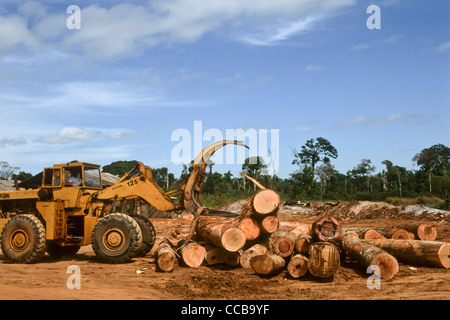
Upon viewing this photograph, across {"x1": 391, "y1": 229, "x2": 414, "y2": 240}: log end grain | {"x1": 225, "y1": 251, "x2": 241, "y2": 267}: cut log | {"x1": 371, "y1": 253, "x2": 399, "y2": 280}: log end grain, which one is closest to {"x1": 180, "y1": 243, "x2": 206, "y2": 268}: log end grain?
{"x1": 225, "y1": 251, "x2": 241, "y2": 267}: cut log

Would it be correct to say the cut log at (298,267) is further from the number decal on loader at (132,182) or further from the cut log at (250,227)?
the number decal on loader at (132,182)

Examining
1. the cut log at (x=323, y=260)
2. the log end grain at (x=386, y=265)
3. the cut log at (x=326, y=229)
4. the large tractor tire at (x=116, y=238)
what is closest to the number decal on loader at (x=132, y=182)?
the large tractor tire at (x=116, y=238)

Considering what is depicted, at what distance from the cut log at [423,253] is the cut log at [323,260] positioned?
241 centimetres

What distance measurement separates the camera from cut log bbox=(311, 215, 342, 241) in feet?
31.6

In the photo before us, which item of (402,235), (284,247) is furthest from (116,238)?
(402,235)

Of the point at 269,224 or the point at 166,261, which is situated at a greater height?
the point at 269,224

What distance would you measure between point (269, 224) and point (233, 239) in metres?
0.92

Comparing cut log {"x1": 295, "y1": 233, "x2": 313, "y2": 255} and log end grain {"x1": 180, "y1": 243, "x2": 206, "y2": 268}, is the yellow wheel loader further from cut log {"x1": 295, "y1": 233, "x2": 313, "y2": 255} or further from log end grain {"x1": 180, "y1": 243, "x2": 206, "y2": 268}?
cut log {"x1": 295, "y1": 233, "x2": 313, "y2": 255}

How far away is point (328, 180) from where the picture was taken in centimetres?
5831

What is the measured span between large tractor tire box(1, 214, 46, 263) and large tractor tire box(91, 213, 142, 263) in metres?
1.67

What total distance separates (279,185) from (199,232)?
151 ft

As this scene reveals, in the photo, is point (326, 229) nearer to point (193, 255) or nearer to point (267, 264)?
point (267, 264)
